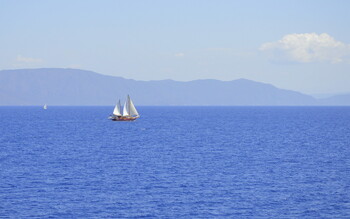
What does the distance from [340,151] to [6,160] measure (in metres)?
48.1

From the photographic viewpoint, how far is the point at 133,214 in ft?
135

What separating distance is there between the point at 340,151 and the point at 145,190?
139 ft

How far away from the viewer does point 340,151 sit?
267ft

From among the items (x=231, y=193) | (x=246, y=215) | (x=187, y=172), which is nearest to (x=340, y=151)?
(x=187, y=172)

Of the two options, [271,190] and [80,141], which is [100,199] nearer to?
[271,190]

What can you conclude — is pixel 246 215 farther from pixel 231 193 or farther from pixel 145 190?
pixel 145 190

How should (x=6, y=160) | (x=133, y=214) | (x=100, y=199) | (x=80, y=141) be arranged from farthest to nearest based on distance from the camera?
1. (x=80, y=141)
2. (x=6, y=160)
3. (x=100, y=199)
4. (x=133, y=214)

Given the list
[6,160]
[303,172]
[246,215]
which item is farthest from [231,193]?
[6,160]

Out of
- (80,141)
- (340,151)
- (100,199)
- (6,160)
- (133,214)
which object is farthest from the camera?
(80,141)

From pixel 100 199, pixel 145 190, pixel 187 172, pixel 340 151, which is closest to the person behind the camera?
pixel 100 199

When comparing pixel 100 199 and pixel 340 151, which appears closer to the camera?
pixel 100 199

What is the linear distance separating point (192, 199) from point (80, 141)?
185ft

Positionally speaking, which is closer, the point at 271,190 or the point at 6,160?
the point at 271,190

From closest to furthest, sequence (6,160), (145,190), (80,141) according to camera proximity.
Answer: (145,190), (6,160), (80,141)
